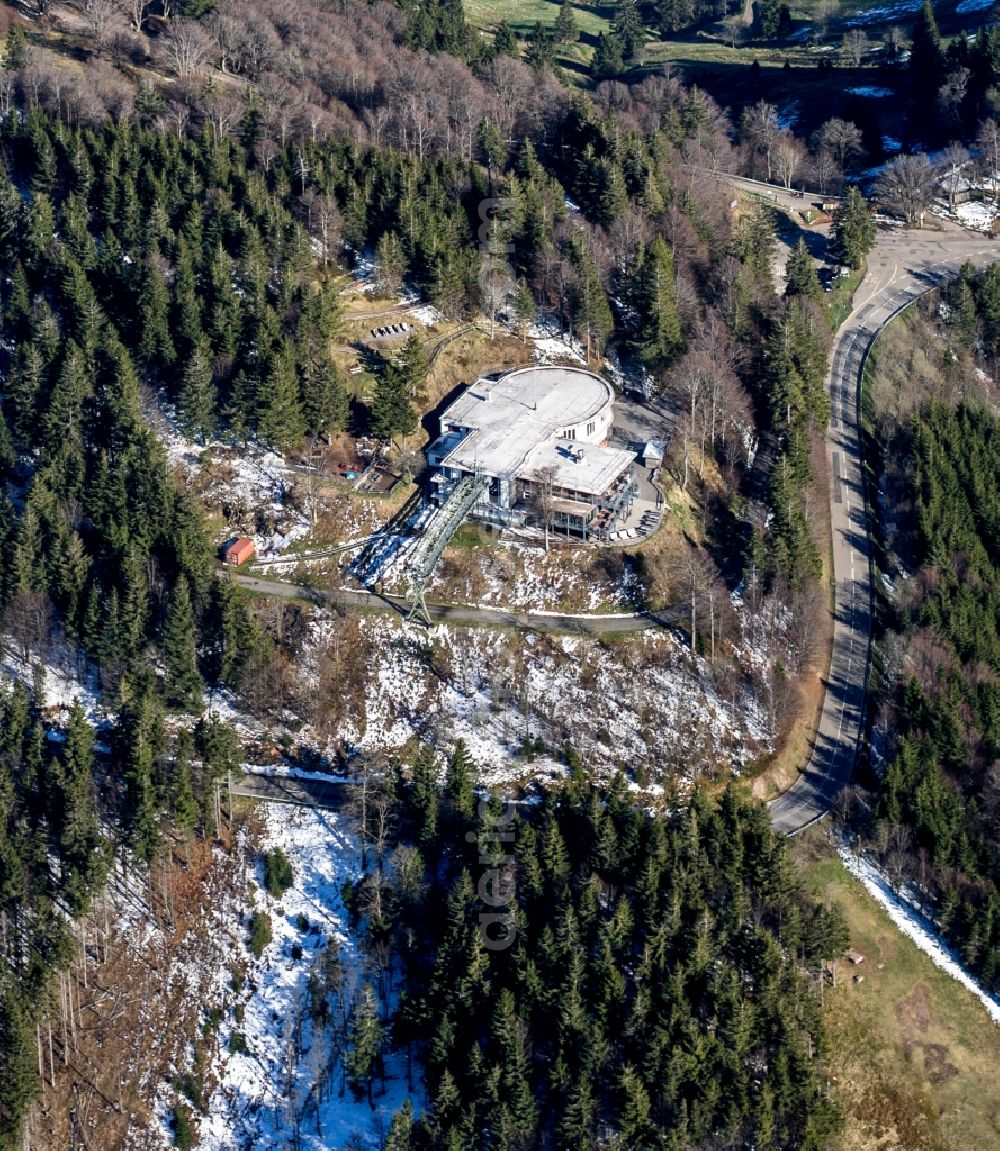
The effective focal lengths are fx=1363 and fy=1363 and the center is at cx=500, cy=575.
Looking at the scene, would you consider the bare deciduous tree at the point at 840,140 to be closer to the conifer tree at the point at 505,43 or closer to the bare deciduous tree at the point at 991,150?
the bare deciduous tree at the point at 991,150

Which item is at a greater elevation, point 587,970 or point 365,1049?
point 587,970

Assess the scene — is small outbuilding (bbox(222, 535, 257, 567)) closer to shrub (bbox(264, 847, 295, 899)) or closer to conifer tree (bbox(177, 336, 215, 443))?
conifer tree (bbox(177, 336, 215, 443))

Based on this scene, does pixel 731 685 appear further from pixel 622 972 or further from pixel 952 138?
pixel 952 138

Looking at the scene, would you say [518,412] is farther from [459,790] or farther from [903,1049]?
[903,1049]

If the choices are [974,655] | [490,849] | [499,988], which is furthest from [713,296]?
[499,988]

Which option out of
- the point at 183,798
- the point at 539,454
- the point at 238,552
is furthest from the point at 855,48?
the point at 183,798
